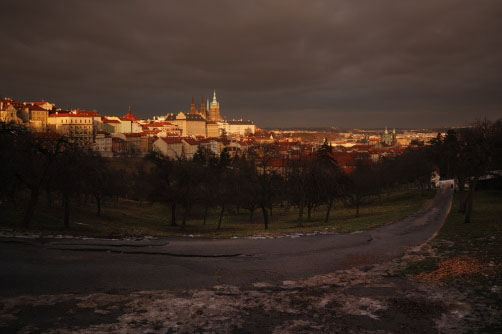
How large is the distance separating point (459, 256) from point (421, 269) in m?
2.84

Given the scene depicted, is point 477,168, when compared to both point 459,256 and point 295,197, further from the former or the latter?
point 295,197

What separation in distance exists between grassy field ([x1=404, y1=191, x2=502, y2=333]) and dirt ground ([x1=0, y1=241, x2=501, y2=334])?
0.78ft

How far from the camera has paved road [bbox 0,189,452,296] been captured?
34.7ft

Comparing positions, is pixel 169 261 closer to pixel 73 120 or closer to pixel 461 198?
pixel 461 198

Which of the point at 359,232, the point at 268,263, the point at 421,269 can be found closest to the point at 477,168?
the point at 359,232

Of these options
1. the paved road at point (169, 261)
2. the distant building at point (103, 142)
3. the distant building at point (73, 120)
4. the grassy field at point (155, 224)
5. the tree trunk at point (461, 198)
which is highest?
the distant building at point (73, 120)

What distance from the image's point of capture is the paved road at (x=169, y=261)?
416 inches

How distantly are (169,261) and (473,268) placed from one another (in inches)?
451

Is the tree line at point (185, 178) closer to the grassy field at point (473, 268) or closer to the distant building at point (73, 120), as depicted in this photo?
the grassy field at point (473, 268)

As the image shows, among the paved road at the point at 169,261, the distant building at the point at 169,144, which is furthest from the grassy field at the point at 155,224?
the distant building at the point at 169,144

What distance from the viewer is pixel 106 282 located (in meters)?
10.6

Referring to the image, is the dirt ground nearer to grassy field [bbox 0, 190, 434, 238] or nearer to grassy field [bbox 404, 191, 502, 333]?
grassy field [bbox 404, 191, 502, 333]

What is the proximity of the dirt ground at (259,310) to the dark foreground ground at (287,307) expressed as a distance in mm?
22

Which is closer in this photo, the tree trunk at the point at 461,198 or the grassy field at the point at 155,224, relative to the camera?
the grassy field at the point at 155,224
